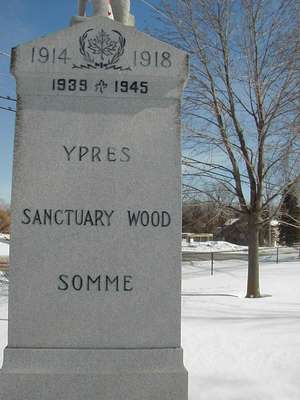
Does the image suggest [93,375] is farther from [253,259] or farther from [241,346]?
[253,259]

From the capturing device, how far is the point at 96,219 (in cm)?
347

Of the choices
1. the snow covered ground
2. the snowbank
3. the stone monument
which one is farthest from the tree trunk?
the snowbank

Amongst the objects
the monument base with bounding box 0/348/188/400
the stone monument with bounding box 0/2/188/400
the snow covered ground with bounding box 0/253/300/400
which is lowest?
the snow covered ground with bounding box 0/253/300/400

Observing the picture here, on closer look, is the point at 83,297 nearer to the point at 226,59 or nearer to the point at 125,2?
the point at 125,2

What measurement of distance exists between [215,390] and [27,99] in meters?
2.99

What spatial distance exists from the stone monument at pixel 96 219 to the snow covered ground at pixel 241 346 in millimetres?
859

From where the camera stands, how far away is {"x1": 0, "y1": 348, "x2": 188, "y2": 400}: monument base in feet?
10.7

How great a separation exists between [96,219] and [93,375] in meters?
1.20

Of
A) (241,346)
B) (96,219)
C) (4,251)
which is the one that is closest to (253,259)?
(241,346)

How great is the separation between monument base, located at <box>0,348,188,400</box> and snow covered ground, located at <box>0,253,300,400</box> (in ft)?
1.70

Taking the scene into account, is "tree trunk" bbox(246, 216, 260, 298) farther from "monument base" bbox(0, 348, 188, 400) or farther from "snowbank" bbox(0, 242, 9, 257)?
"snowbank" bbox(0, 242, 9, 257)

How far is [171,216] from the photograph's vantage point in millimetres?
3510

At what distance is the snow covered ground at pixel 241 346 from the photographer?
3.86 m

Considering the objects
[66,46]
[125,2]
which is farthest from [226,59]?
[66,46]
